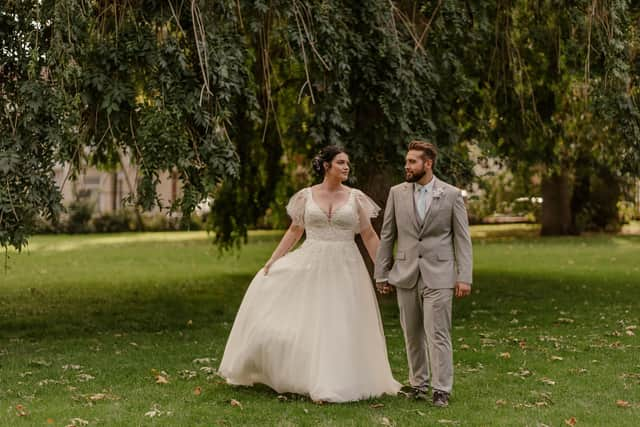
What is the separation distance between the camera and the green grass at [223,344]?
664 centimetres

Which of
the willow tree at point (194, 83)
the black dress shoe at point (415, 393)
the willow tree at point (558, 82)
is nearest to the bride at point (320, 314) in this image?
the black dress shoe at point (415, 393)

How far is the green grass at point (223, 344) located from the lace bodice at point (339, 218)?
4.33 ft

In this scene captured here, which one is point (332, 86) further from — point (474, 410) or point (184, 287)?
point (184, 287)

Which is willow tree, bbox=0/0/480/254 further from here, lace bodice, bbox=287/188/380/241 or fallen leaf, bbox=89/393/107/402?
fallen leaf, bbox=89/393/107/402

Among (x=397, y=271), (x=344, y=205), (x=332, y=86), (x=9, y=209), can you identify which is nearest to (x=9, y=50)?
(x=9, y=209)

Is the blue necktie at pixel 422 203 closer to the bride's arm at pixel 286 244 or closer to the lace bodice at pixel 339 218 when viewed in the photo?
the lace bodice at pixel 339 218

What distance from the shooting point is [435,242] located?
6797 mm

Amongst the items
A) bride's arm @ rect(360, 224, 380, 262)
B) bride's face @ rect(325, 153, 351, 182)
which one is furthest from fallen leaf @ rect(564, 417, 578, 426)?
bride's face @ rect(325, 153, 351, 182)

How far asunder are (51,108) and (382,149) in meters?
4.08

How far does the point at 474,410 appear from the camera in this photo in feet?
22.2

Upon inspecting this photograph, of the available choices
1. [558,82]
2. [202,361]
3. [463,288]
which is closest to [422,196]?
[463,288]

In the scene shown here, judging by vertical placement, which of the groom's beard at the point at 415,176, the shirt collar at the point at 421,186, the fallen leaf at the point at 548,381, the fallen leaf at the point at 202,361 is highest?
the groom's beard at the point at 415,176

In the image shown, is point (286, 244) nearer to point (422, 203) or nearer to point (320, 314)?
point (320, 314)

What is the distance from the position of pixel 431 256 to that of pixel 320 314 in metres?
0.96
